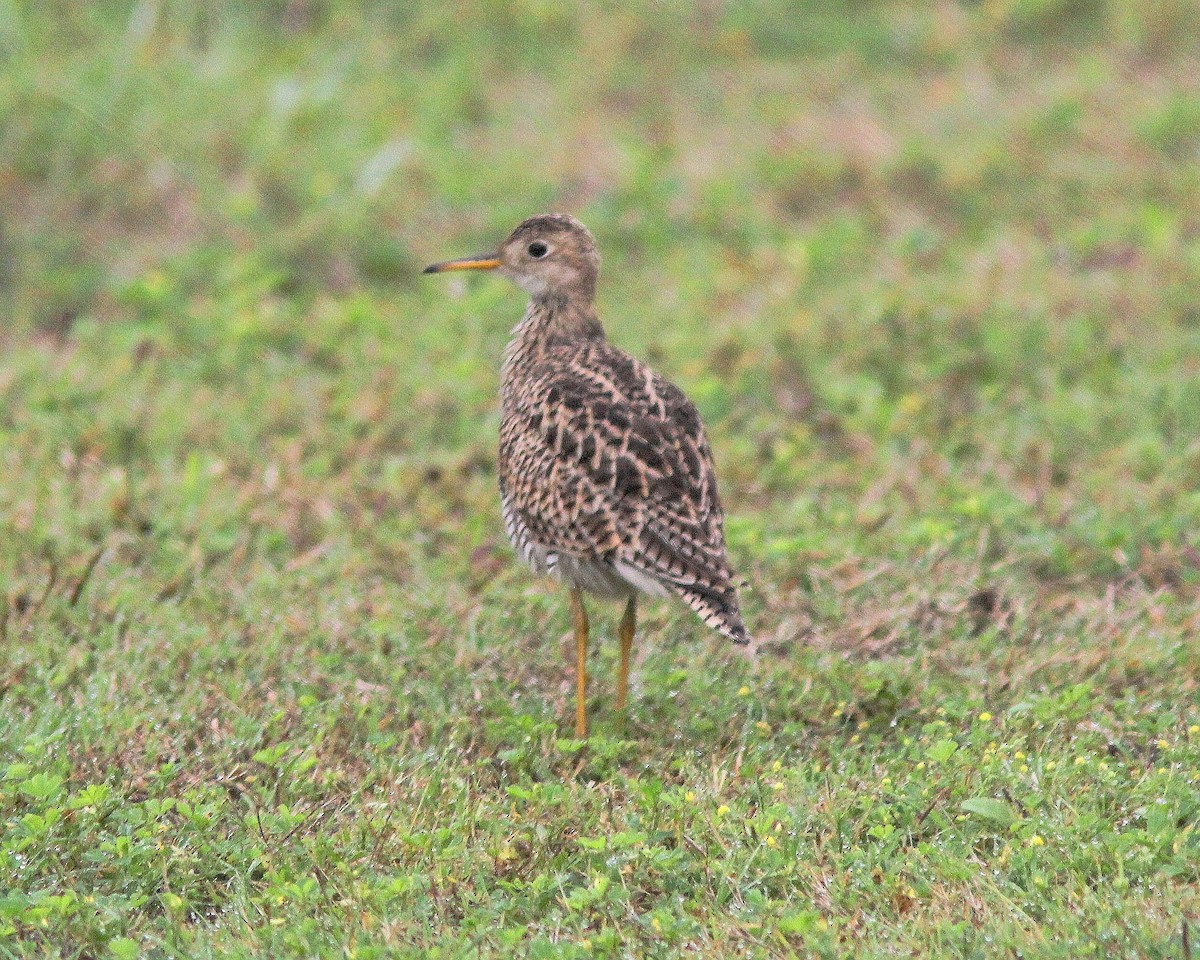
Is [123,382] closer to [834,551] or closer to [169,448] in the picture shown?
[169,448]

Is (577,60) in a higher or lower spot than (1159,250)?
higher

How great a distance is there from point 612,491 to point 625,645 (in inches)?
22.3

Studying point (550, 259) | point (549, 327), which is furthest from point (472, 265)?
point (549, 327)

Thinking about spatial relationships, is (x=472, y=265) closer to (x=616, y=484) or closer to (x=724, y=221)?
(x=616, y=484)

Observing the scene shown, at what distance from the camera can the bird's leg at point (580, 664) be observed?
18.9 feet

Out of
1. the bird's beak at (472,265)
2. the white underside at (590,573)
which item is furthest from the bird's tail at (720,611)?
the bird's beak at (472,265)

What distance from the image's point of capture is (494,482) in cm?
766

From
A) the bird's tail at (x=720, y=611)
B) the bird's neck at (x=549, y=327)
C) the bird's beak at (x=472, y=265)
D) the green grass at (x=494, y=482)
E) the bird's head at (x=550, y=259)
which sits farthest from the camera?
the bird's beak at (x=472, y=265)

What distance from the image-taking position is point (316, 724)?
5.69 meters

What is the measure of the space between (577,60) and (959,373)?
15.3 ft

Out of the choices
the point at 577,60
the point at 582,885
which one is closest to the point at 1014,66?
the point at 577,60

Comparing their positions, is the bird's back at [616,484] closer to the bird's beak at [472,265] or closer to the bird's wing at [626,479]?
the bird's wing at [626,479]

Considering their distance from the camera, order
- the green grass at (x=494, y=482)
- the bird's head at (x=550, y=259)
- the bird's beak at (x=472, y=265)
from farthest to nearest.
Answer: the bird's beak at (x=472, y=265) → the bird's head at (x=550, y=259) → the green grass at (x=494, y=482)

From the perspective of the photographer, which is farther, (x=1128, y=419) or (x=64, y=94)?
(x=64, y=94)
